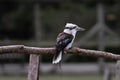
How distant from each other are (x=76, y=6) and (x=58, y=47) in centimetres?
2275

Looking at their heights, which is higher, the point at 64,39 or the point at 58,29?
the point at 58,29

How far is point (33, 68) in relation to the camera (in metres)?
7.67

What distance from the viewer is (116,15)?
29312mm

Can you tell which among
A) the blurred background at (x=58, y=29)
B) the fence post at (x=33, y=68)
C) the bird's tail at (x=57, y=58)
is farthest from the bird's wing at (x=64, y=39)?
the blurred background at (x=58, y=29)

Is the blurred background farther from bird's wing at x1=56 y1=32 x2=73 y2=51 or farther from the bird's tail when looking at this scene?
the bird's tail

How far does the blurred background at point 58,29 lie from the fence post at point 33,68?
558 inches

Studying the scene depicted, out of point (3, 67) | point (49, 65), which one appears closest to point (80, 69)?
point (49, 65)

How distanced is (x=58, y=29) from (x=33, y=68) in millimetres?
22077

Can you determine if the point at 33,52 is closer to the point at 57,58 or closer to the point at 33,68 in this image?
the point at 33,68

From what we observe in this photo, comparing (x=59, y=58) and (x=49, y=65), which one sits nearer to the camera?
(x=59, y=58)

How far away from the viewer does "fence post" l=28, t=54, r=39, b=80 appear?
7.64 m

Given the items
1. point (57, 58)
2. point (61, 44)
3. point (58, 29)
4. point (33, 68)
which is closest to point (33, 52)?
point (33, 68)

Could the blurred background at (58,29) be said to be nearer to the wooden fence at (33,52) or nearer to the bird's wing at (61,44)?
the bird's wing at (61,44)

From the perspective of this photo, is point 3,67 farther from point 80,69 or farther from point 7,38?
point 7,38
